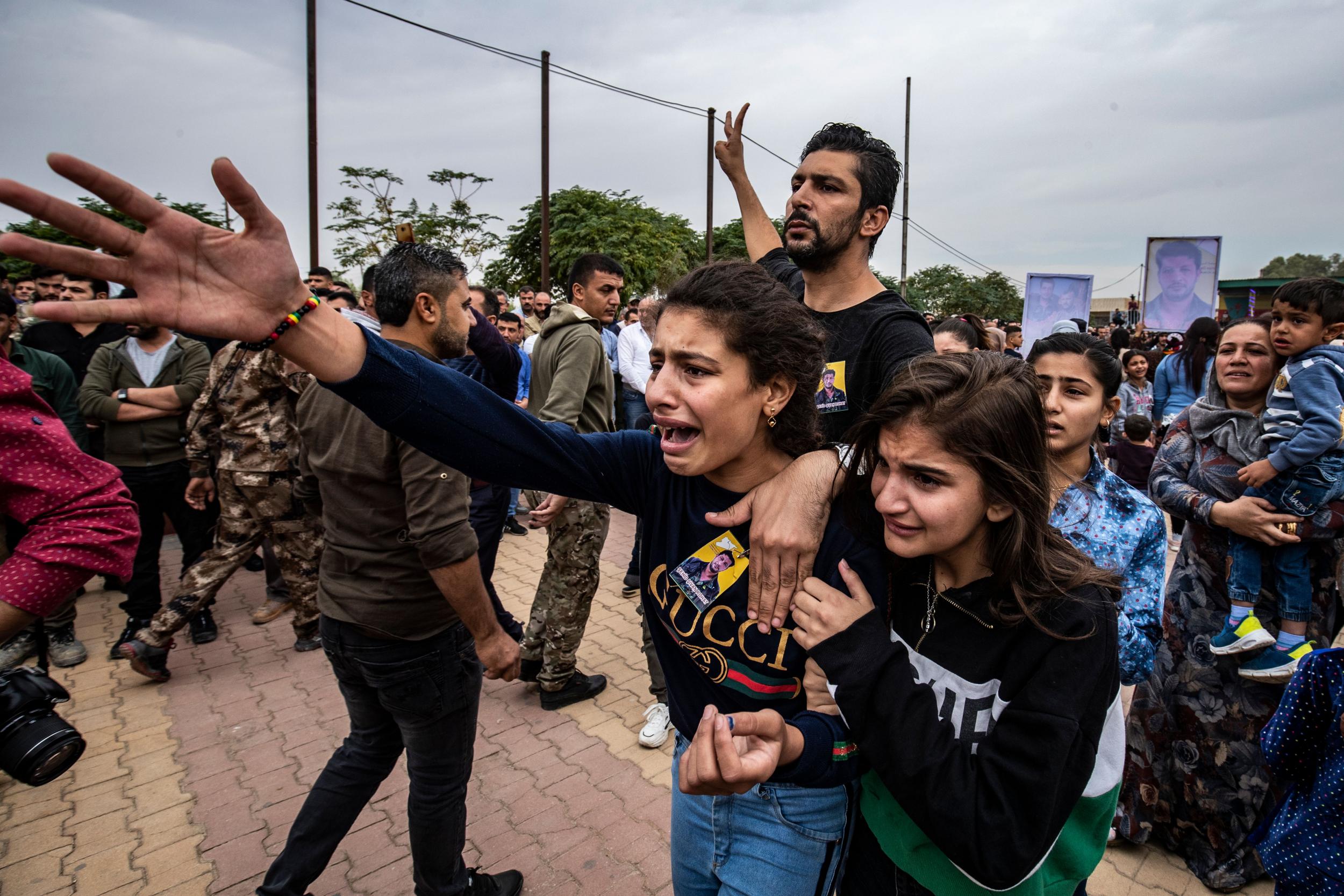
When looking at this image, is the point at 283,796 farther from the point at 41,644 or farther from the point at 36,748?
the point at 36,748

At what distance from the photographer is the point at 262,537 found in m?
4.70

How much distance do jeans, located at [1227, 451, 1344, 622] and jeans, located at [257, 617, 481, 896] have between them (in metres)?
3.04

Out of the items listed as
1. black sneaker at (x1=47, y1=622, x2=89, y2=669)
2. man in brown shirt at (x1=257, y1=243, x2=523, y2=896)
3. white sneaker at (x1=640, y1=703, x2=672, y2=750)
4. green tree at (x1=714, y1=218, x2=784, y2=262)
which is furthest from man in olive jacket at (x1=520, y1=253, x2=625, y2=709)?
green tree at (x1=714, y1=218, x2=784, y2=262)

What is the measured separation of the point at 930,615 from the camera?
1434 millimetres

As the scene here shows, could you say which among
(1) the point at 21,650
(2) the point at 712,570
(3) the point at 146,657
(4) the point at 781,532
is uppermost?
(4) the point at 781,532

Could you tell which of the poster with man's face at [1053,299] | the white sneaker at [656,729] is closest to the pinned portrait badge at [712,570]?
the white sneaker at [656,729]

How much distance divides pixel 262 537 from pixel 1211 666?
520 cm

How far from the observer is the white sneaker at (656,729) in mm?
3645

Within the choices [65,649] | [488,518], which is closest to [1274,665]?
[488,518]

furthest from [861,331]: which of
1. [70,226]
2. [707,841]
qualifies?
[70,226]

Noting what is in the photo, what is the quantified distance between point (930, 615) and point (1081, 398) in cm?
122

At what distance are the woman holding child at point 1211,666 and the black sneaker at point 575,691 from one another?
2.63 meters

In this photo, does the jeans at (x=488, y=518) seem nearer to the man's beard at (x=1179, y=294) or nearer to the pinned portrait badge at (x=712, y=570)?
the pinned portrait badge at (x=712, y=570)

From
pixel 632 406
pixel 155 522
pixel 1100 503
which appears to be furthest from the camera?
pixel 632 406
